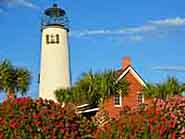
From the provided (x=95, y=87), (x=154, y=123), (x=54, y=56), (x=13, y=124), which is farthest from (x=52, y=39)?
(x=154, y=123)

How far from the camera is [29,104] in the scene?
2023cm

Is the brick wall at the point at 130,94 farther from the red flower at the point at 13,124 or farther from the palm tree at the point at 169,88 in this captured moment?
the red flower at the point at 13,124

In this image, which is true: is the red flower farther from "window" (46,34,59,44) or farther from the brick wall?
"window" (46,34,59,44)

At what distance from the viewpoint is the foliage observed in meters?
40.8

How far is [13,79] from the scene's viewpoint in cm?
4828

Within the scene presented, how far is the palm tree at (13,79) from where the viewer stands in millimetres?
46844

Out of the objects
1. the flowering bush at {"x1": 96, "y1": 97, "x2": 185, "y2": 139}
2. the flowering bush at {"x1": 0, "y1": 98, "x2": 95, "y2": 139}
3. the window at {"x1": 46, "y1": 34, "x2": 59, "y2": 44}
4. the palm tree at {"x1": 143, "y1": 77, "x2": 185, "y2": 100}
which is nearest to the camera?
the flowering bush at {"x1": 96, "y1": 97, "x2": 185, "y2": 139}

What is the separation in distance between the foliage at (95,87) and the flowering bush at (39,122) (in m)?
20.1

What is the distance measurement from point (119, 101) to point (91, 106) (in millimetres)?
7218

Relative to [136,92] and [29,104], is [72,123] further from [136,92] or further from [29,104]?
[136,92]

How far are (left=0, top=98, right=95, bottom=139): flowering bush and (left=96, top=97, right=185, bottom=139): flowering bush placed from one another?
1884mm

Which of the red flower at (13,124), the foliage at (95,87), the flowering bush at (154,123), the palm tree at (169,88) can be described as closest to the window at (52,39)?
the foliage at (95,87)

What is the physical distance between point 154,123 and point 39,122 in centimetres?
430

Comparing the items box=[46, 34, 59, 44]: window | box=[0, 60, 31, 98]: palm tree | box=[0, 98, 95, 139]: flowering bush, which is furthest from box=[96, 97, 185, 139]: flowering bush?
box=[46, 34, 59, 44]: window
